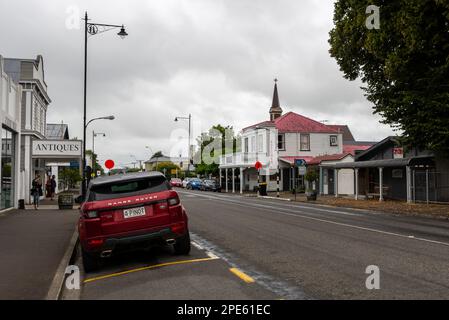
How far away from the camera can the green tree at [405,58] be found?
58.9 ft

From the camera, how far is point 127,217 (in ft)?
29.0

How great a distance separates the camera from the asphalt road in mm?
6852

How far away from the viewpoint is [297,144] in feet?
169

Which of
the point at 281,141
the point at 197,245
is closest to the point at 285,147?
the point at 281,141

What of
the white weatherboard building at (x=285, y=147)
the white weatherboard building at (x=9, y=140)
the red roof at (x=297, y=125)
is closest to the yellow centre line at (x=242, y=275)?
the white weatherboard building at (x=9, y=140)

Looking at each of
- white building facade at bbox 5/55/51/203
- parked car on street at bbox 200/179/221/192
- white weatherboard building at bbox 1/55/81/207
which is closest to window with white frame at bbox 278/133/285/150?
parked car on street at bbox 200/179/221/192

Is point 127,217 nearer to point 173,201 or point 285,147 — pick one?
point 173,201

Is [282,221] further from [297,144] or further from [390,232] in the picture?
[297,144]

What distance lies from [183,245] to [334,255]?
9.69 feet

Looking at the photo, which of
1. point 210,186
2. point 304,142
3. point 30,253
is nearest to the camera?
point 30,253

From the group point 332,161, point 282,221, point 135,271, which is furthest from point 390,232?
point 332,161

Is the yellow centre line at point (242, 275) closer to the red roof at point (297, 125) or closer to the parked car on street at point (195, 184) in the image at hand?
the red roof at point (297, 125)

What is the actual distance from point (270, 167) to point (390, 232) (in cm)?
3661

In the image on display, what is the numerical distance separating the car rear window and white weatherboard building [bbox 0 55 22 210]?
12758 millimetres
